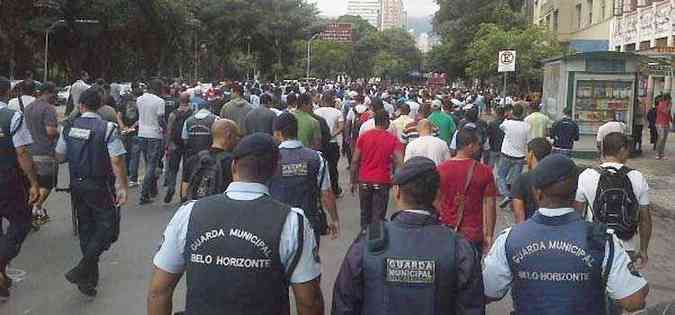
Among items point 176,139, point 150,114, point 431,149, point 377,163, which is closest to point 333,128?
point 176,139

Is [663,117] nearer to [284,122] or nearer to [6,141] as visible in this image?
[284,122]

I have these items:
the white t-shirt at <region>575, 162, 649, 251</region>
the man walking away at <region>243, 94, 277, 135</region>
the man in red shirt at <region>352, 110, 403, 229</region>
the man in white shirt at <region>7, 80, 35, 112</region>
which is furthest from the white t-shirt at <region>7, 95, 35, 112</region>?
the white t-shirt at <region>575, 162, 649, 251</region>

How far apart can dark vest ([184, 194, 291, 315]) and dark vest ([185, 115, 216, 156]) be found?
19.3ft

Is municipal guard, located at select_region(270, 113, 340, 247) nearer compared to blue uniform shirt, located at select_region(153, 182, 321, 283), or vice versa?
blue uniform shirt, located at select_region(153, 182, 321, 283)

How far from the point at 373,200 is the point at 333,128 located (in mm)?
3899

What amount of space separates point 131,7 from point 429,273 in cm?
3949

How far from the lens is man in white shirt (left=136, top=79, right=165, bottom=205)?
12.1 meters

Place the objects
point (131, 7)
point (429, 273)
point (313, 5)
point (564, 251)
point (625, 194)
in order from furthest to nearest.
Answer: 1. point (313, 5)
2. point (131, 7)
3. point (625, 194)
4. point (564, 251)
5. point (429, 273)

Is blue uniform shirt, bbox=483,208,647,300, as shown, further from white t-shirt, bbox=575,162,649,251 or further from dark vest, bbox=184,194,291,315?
white t-shirt, bbox=575,162,649,251

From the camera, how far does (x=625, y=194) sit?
5.34 m

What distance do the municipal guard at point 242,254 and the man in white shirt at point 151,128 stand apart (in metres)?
8.66

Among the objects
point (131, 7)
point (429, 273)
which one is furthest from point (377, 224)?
point (131, 7)

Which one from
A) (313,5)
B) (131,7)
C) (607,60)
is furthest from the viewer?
(313,5)

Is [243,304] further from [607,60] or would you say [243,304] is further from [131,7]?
[131,7]
